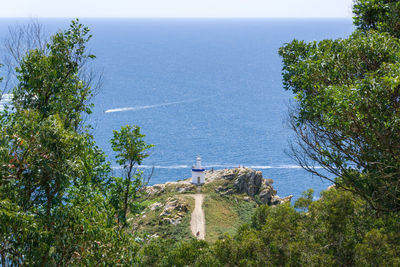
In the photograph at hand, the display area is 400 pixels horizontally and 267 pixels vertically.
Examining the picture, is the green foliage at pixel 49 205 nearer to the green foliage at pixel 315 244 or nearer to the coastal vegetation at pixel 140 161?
the coastal vegetation at pixel 140 161

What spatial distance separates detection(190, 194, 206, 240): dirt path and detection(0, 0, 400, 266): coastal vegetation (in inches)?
1017

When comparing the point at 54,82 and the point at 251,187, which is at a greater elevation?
the point at 251,187

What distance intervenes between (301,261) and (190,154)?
75892 mm

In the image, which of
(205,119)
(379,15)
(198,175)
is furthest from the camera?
(205,119)

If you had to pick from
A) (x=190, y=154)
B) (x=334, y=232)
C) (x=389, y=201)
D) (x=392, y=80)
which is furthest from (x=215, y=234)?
(x=190, y=154)

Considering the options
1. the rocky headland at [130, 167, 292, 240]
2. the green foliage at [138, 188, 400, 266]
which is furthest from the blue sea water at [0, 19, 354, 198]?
the green foliage at [138, 188, 400, 266]

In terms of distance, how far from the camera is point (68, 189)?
903 centimetres

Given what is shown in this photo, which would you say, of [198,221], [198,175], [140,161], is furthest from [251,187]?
[140,161]

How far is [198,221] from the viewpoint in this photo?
51.1 metres

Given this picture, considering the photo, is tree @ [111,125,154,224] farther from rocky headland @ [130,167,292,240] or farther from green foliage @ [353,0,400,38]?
rocky headland @ [130,167,292,240]

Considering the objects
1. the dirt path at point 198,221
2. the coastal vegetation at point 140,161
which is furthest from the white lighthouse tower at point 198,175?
the coastal vegetation at point 140,161

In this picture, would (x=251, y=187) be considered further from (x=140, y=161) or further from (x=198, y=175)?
(x=140, y=161)

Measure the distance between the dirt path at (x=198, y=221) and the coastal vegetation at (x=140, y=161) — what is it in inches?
1017

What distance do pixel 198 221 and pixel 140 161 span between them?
130ft
